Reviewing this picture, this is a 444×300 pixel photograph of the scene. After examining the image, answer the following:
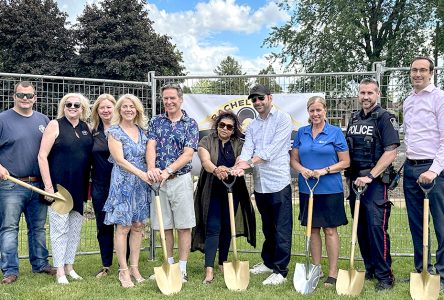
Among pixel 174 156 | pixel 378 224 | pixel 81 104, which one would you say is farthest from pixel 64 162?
pixel 378 224

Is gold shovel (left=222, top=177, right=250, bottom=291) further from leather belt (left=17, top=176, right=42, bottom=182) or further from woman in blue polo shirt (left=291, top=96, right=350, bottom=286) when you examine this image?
leather belt (left=17, top=176, right=42, bottom=182)

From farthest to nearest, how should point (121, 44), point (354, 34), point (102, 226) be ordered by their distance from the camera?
point (121, 44) < point (354, 34) < point (102, 226)

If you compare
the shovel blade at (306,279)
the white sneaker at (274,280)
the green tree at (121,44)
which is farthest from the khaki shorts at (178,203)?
the green tree at (121,44)

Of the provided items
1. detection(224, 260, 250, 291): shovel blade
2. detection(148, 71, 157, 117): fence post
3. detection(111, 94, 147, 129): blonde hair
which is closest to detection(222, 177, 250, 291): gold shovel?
detection(224, 260, 250, 291): shovel blade

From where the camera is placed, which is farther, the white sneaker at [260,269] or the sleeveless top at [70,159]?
the white sneaker at [260,269]

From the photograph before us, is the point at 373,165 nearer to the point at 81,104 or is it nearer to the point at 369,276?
the point at 369,276

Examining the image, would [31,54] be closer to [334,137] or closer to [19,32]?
[19,32]

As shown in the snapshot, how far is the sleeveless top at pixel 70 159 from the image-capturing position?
4926 mm

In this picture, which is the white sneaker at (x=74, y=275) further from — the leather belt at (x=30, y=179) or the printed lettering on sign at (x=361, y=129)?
the printed lettering on sign at (x=361, y=129)

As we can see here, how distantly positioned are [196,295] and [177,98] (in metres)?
1.96

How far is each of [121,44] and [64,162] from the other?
27.4 m

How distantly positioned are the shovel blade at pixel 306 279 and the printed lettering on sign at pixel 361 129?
54.8 inches

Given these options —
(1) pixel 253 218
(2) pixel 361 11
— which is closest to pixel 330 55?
(2) pixel 361 11

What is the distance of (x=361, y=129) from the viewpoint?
15.6 feet
